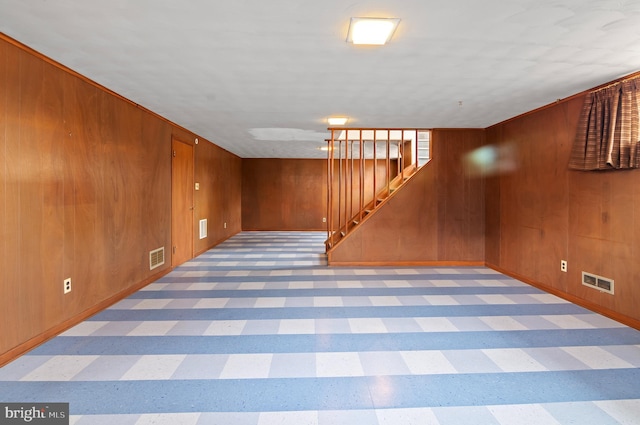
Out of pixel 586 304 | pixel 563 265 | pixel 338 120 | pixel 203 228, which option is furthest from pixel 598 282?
pixel 203 228

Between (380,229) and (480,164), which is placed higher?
(480,164)

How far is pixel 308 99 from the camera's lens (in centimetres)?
390

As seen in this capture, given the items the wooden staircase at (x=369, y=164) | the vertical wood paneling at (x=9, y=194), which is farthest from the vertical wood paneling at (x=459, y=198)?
the vertical wood paneling at (x=9, y=194)

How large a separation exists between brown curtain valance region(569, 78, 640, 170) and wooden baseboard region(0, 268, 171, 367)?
5.44 m

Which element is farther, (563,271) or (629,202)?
(563,271)

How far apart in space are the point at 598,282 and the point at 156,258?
5.54 meters

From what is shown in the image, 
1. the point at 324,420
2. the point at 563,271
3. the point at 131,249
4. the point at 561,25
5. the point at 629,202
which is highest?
the point at 561,25

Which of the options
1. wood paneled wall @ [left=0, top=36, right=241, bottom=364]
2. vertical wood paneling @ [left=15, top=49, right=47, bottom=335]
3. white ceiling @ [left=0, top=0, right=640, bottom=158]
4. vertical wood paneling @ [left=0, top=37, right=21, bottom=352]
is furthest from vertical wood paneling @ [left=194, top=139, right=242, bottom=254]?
vertical wood paneling @ [left=0, top=37, right=21, bottom=352]

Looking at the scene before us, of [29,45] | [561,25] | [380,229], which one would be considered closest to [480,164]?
[380,229]

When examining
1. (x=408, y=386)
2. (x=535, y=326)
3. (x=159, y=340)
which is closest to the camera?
(x=408, y=386)

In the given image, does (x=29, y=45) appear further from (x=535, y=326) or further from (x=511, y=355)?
(x=535, y=326)

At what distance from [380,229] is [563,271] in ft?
8.71

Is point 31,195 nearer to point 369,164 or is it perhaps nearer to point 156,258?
point 156,258

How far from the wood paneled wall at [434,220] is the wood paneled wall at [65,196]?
3.22 m
